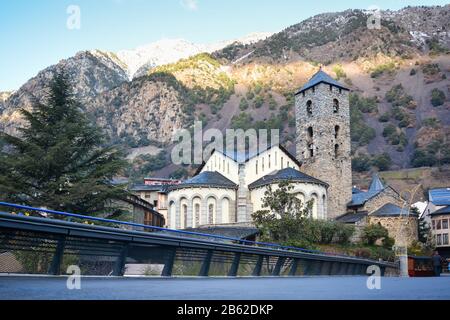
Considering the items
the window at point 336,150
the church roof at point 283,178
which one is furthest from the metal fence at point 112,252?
the window at point 336,150

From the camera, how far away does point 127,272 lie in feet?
42.1

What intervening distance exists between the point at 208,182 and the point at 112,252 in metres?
39.4

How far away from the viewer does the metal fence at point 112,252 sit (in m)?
8.78

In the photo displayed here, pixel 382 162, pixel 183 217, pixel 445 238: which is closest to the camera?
pixel 183 217

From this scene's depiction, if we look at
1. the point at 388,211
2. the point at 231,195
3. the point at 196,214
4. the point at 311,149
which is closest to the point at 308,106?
the point at 311,149

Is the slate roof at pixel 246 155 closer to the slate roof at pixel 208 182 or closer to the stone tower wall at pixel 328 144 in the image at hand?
the stone tower wall at pixel 328 144

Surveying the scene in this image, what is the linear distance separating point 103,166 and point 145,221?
29873 mm

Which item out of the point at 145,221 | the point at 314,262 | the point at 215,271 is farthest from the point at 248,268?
the point at 145,221

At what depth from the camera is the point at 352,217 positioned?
51.8m

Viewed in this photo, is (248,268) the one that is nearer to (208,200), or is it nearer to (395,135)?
(208,200)

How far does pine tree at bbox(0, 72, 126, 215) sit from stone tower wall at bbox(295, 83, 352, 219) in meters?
30.7

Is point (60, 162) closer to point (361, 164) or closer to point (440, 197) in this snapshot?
point (440, 197)

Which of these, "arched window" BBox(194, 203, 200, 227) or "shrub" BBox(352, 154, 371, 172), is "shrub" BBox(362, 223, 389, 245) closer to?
"arched window" BBox(194, 203, 200, 227)

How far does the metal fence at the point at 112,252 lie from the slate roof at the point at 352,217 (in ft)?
117
